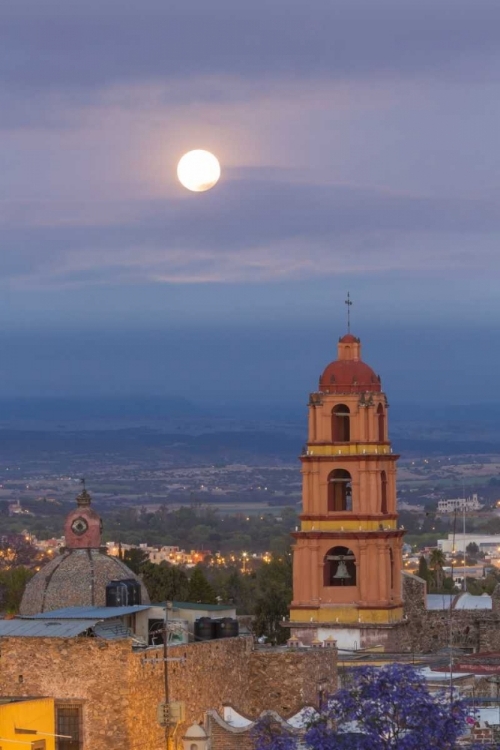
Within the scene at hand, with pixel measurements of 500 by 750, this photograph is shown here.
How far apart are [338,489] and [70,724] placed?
2661 centimetres

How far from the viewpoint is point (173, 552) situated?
15425 cm

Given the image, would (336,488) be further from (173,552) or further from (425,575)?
(173,552)

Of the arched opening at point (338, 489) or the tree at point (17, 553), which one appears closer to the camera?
the arched opening at point (338, 489)

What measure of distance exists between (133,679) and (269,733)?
3.19 metres

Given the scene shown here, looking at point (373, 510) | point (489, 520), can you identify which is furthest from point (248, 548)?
point (373, 510)

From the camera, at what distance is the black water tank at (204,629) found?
47906 mm

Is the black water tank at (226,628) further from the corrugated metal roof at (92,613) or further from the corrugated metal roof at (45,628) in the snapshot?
the corrugated metal roof at (45,628)

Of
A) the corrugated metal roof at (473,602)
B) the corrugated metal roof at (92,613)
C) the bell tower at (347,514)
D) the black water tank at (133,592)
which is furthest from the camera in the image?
the corrugated metal roof at (473,602)

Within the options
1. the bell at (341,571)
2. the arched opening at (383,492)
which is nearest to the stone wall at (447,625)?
the bell at (341,571)

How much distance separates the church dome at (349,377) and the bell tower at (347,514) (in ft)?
0.08

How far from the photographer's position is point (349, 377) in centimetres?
6731

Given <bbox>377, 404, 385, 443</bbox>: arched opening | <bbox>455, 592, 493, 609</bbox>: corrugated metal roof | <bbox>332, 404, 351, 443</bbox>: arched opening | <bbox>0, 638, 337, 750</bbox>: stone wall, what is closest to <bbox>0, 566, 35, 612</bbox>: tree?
<bbox>332, 404, 351, 443</bbox>: arched opening

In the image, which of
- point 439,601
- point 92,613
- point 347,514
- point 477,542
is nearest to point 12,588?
point 439,601

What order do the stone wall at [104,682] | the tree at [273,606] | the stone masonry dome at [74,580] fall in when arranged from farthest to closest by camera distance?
the tree at [273,606] → the stone masonry dome at [74,580] → the stone wall at [104,682]
